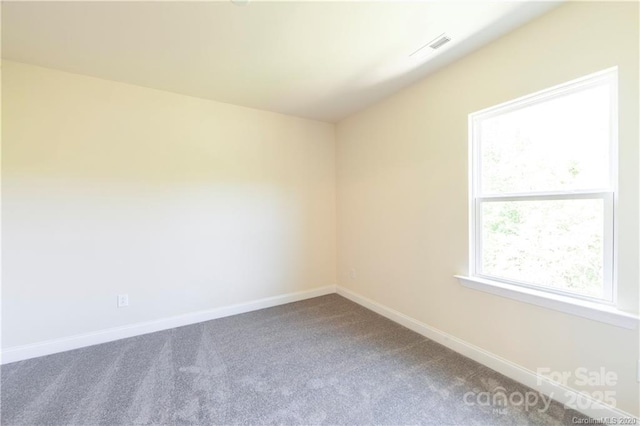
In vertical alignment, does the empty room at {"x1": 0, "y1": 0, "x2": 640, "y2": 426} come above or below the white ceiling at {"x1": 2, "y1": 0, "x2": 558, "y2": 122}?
below

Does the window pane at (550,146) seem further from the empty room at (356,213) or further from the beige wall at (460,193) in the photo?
the beige wall at (460,193)

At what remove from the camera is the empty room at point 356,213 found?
162 centimetres

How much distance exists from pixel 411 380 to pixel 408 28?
2600 millimetres

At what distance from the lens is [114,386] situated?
192 cm

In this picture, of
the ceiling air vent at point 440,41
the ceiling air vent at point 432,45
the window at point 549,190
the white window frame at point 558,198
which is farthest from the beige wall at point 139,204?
the window at point 549,190

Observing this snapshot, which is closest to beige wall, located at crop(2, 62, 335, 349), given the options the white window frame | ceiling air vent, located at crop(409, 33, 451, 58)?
ceiling air vent, located at crop(409, 33, 451, 58)

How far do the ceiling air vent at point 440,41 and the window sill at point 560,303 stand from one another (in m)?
1.93

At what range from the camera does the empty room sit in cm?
162

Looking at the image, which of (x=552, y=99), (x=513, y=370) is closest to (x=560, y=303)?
(x=513, y=370)

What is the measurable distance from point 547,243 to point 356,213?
6.80 ft

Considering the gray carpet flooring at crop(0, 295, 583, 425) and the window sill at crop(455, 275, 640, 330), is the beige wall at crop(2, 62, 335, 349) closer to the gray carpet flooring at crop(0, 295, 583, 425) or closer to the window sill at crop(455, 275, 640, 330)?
the gray carpet flooring at crop(0, 295, 583, 425)

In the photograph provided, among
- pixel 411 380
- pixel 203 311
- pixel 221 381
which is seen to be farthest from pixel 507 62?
pixel 203 311

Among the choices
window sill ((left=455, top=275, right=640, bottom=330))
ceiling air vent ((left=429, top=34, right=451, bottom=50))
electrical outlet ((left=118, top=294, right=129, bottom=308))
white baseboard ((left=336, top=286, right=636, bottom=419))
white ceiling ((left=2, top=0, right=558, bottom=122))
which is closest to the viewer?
window sill ((left=455, top=275, right=640, bottom=330))

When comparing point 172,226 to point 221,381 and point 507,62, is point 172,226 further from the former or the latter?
point 507,62
